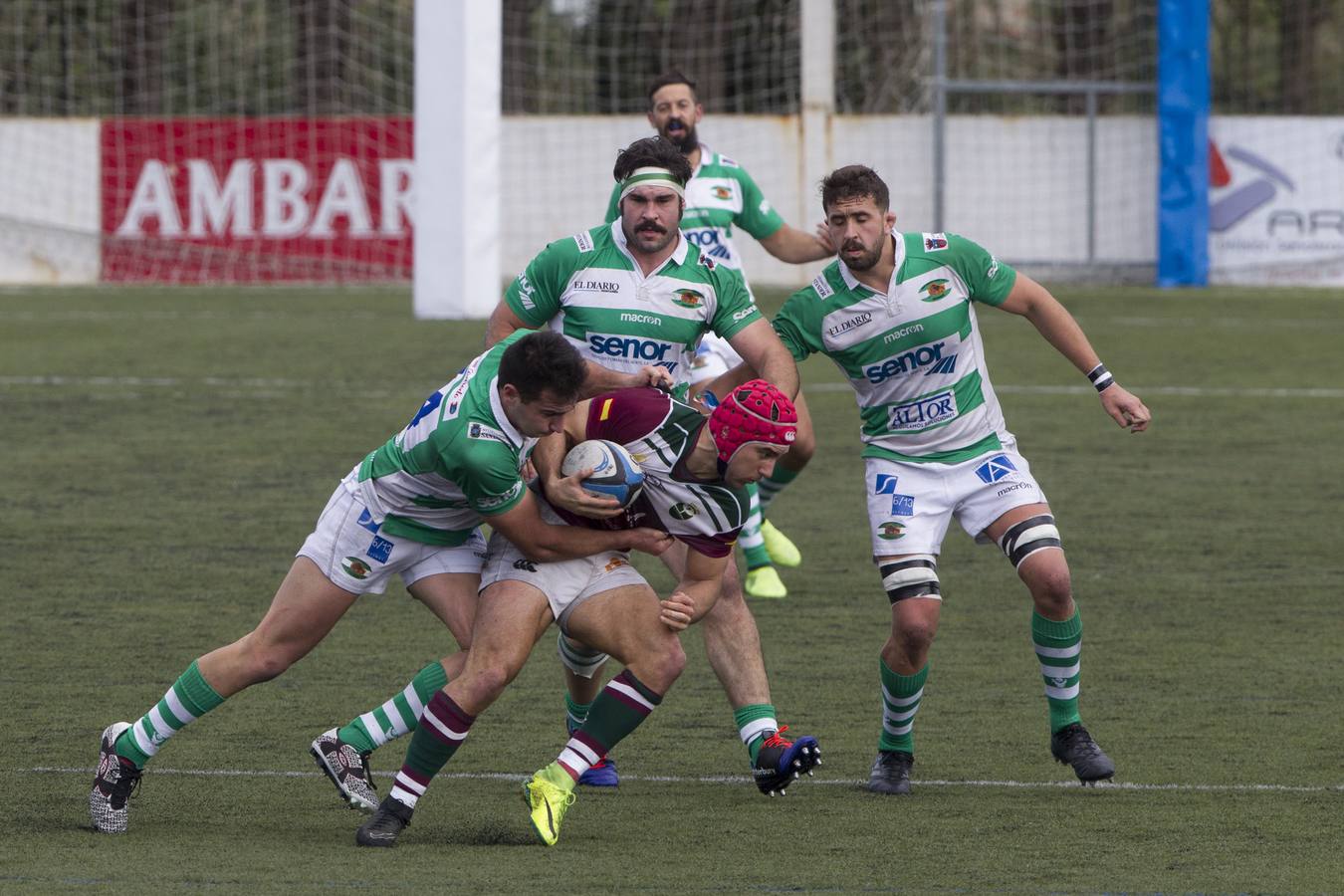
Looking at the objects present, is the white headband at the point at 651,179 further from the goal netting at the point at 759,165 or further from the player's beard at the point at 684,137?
the goal netting at the point at 759,165

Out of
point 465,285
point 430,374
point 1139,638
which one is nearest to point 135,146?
point 465,285

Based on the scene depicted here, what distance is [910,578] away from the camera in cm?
634

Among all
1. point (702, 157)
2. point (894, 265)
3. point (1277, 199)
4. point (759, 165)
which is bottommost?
point (894, 265)

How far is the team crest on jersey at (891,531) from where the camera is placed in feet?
21.0

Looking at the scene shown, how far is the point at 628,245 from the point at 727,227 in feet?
9.39

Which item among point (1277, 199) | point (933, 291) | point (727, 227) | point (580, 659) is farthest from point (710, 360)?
point (1277, 199)

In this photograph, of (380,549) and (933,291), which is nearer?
(380,549)

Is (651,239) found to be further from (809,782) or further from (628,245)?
(809,782)

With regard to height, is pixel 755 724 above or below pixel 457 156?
below

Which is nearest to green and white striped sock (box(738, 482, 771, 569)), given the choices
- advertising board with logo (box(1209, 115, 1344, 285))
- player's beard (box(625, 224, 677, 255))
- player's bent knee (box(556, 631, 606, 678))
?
player's beard (box(625, 224, 677, 255))

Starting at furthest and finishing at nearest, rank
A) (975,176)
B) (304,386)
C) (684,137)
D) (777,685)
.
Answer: (975,176) → (304,386) → (684,137) → (777,685)

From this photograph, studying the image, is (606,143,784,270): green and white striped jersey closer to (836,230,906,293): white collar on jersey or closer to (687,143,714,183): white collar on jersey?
(687,143,714,183): white collar on jersey

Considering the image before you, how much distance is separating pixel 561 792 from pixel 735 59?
2317cm

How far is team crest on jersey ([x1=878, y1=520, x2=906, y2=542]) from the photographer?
6410mm
